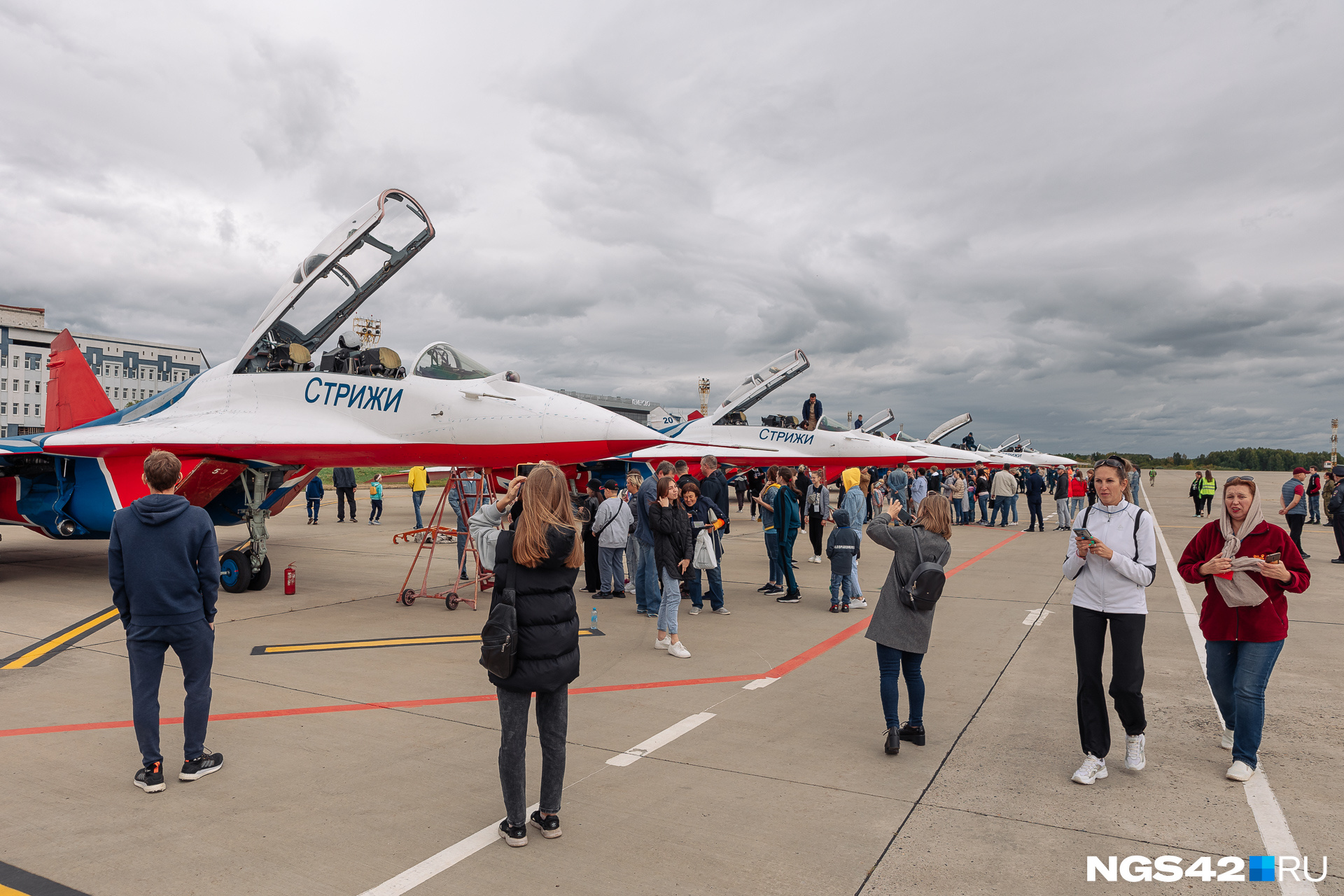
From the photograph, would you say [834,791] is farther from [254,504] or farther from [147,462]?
[254,504]

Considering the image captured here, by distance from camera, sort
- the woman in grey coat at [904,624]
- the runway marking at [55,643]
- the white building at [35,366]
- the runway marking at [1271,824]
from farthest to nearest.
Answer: the white building at [35,366]
the runway marking at [55,643]
the woman in grey coat at [904,624]
the runway marking at [1271,824]

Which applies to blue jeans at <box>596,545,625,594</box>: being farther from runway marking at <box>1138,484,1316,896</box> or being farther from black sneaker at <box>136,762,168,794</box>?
runway marking at <box>1138,484,1316,896</box>

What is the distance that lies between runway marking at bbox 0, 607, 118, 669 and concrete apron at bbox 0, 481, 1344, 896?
17 centimetres

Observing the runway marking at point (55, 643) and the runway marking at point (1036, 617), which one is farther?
the runway marking at point (1036, 617)

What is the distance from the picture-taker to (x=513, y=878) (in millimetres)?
3070

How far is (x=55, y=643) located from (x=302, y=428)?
10.8 feet

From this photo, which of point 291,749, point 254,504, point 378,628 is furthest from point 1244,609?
point 254,504

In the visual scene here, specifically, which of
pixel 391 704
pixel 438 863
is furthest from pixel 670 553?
pixel 438 863

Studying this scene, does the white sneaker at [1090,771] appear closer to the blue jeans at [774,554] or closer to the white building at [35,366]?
the blue jeans at [774,554]

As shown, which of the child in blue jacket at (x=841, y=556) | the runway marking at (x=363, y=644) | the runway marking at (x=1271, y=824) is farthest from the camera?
the child in blue jacket at (x=841, y=556)

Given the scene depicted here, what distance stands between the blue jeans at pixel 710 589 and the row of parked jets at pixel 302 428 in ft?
5.53

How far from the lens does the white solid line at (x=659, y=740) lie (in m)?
4.33

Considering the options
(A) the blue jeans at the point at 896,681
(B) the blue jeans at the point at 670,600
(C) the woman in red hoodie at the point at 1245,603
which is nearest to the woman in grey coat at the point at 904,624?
(A) the blue jeans at the point at 896,681

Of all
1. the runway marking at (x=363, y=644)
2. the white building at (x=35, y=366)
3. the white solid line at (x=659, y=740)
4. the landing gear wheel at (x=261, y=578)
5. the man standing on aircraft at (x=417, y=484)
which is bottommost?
the white solid line at (x=659, y=740)
